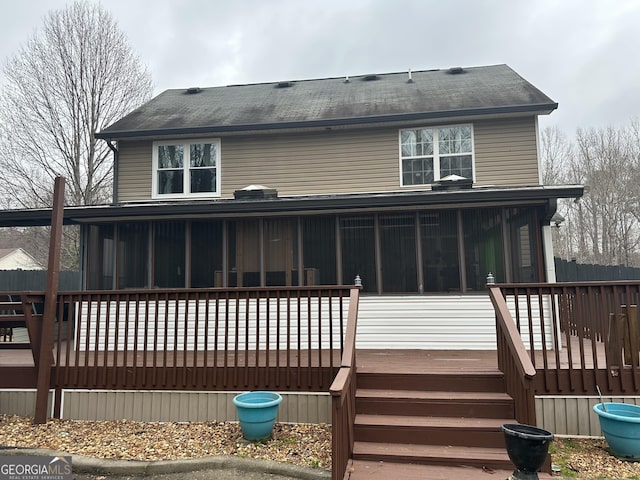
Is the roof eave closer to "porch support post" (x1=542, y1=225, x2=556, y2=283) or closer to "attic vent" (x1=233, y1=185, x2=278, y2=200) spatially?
"attic vent" (x1=233, y1=185, x2=278, y2=200)

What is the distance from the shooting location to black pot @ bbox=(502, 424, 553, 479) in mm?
2713

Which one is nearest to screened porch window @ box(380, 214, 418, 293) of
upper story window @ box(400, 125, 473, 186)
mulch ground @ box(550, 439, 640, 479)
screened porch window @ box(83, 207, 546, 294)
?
screened porch window @ box(83, 207, 546, 294)

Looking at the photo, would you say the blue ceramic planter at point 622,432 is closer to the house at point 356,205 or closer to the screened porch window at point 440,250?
the house at point 356,205

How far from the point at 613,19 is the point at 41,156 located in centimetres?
3911

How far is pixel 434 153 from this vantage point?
350 inches

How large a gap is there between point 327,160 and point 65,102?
43.5 ft

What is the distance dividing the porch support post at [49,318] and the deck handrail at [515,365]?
4.96 m

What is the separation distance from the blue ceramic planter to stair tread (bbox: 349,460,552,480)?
0.86m

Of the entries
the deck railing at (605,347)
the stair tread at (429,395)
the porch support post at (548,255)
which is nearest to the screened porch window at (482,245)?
the porch support post at (548,255)

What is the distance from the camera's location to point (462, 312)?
696 centimetres

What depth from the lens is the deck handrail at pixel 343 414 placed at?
3.12 meters

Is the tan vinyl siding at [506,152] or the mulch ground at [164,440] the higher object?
the tan vinyl siding at [506,152]

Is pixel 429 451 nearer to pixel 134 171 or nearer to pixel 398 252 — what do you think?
pixel 398 252

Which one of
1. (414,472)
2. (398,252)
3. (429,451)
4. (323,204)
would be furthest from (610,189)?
(414,472)
